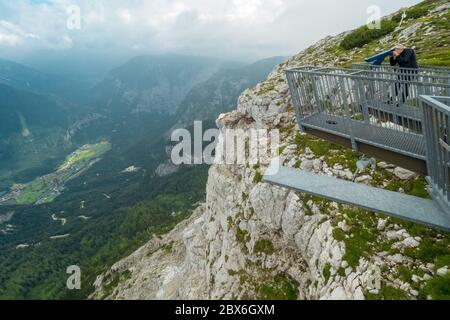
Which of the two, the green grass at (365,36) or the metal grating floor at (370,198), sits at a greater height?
the green grass at (365,36)

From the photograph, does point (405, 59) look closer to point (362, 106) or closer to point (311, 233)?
point (362, 106)

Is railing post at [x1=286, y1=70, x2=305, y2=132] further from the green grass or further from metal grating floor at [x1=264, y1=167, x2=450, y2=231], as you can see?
the green grass

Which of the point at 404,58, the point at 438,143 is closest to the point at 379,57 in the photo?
the point at 404,58

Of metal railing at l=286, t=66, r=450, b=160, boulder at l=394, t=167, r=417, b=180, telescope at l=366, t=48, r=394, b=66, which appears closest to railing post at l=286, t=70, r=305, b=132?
metal railing at l=286, t=66, r=450, b=160

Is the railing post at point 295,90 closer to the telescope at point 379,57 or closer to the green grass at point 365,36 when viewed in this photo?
the telescope at point 379,57

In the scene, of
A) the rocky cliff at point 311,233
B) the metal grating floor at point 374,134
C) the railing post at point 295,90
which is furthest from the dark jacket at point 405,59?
the rocky cliff at point 311,233
